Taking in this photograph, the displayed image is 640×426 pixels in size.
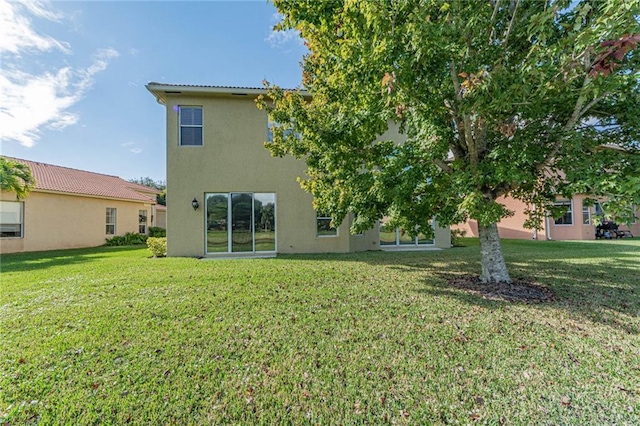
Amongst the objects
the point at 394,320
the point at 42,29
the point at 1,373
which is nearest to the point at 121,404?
the point at 1,373

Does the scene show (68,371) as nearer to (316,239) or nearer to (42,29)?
(316,239)

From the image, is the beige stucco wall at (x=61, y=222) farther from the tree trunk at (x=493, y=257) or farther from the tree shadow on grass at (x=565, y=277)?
the tree trunk at (x=493, y=257)

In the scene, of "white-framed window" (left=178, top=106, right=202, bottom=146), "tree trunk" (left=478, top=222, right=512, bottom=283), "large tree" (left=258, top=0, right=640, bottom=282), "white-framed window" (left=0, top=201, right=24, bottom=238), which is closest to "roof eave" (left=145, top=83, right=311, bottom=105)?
"white-framed window" (left=178, top=106, right=202, bottom=146)

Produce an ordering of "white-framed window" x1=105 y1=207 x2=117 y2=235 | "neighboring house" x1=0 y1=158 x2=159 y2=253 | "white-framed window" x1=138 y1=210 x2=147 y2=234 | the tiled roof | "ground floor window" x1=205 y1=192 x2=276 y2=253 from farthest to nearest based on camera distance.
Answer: "white-framed window" x1=138 y1=210 x2=147 y2=234 → "white-framed window" x1=105 y1=207 x2=117 y2=235 → the tiled roof → "neighboring house" x1=0 y1=158 x2=159 y2=253 → "ground floor window" x1=205 y1=192 x2=276 y2=253

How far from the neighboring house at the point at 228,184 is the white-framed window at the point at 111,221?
34.7 ft

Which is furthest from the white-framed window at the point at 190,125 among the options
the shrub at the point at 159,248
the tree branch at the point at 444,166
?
the tree branch at the point at 444,166

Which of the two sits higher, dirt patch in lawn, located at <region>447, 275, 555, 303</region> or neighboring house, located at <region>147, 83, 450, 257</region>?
neighboring house, located at <region>147, 83, 450, 257</region>

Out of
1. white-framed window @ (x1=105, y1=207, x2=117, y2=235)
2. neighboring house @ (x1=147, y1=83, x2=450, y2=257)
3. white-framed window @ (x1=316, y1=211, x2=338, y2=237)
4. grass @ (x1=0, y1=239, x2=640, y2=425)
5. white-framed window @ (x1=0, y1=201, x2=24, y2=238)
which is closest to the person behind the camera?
grass @ (x1=0, y1=239, x2=640, y2=425)

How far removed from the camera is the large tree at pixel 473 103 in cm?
434

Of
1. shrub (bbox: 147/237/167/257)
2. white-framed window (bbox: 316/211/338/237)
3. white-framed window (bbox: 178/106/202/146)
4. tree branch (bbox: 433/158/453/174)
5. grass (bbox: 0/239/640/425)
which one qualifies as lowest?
grass (bbox: 0/239/640/425)

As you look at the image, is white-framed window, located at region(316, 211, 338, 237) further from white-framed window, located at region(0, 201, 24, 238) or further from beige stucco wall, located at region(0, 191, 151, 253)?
white-framed window, located at region(0, 201, 24, 238)

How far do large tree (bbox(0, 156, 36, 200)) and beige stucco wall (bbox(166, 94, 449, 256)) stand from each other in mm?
7781

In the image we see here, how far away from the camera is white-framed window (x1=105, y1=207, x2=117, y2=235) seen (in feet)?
60.2

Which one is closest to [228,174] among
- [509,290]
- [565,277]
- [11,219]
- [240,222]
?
[240,222]
